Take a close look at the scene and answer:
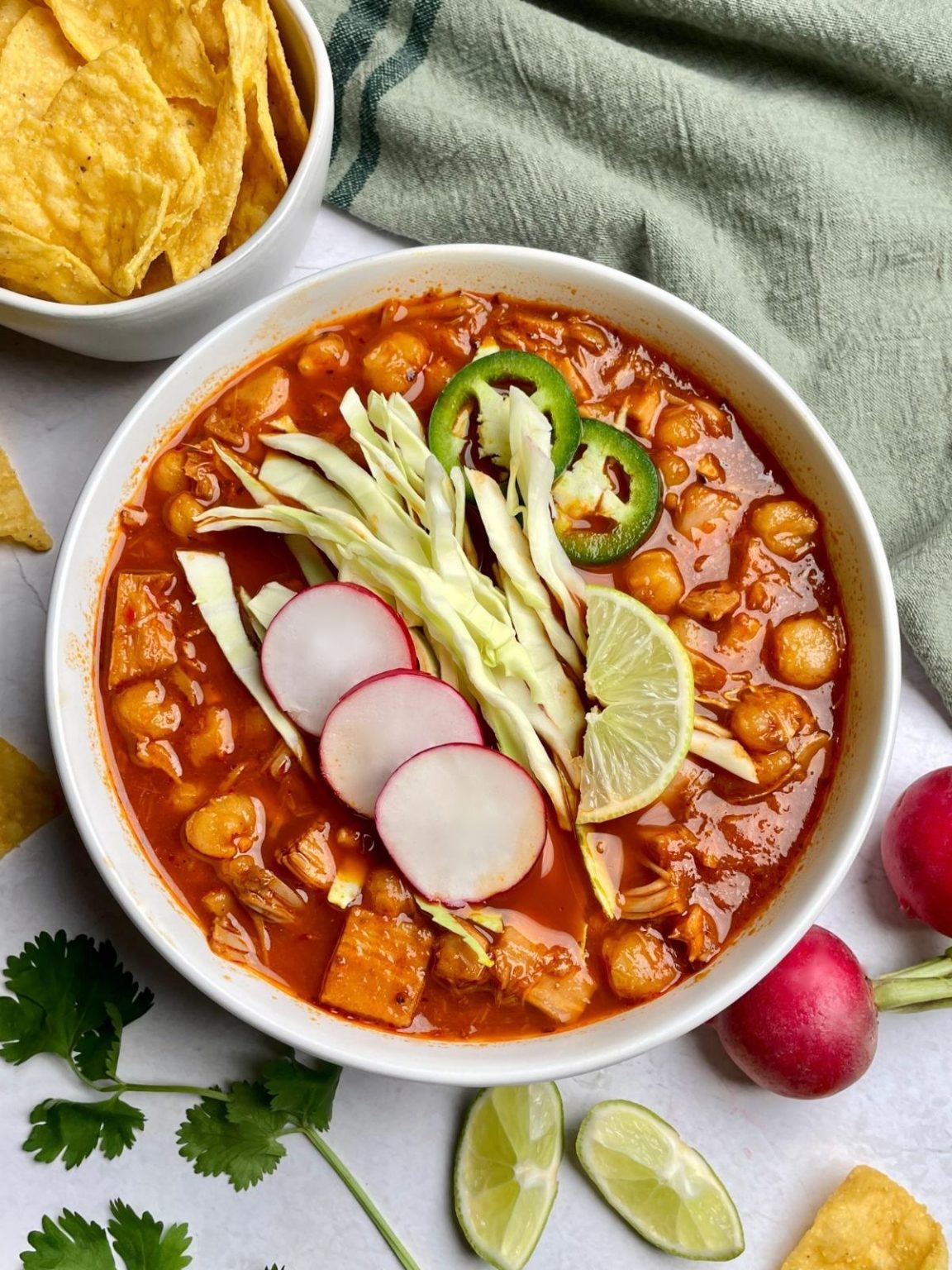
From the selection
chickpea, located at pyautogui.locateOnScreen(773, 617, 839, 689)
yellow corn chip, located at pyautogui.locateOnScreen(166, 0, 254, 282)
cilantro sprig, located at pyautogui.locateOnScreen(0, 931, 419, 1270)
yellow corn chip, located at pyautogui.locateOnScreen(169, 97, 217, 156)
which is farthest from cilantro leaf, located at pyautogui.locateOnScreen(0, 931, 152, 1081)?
yellow corn chip, located at pyautogui.locateOnScreen(169, 97, 217, 156)

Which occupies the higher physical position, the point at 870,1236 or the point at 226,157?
the point at 226,157

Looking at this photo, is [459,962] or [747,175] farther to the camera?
[747,175]

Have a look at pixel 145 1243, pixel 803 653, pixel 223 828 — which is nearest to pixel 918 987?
pixel 803 653

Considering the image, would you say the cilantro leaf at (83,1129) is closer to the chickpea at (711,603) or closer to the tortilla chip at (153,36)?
the chickpea at (711,603)

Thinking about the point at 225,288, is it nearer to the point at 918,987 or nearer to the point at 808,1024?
the point at 808,1024

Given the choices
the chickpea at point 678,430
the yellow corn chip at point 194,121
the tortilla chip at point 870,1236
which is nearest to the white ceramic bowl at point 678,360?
the chickpea at point 678,430

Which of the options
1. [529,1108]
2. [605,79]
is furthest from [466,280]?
[529,1108]
